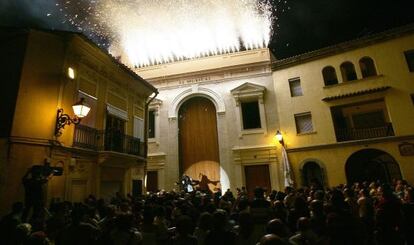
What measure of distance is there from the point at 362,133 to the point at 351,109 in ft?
7.52

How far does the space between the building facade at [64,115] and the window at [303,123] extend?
40.3 ft

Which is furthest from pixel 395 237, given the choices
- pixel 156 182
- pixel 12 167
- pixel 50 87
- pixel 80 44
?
pixel 156 182

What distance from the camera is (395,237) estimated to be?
5.54 metres

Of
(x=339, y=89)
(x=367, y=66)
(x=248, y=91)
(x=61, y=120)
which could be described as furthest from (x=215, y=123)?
(x=61, y=120)

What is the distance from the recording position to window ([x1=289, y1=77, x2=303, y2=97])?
21.1 metres

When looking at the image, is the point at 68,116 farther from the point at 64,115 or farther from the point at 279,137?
the point at 279,137

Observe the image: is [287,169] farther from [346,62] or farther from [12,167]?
[12,167]

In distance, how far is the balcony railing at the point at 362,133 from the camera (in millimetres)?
17891

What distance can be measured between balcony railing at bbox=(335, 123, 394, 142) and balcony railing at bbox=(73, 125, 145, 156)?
45.5 ft

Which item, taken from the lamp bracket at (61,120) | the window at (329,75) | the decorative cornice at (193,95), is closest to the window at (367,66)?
the window at (329,75)

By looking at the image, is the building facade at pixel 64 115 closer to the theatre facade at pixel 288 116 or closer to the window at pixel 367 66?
the theatre facade at pixel 288 116

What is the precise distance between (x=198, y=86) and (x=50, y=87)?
44.7ft

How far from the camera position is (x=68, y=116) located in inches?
423

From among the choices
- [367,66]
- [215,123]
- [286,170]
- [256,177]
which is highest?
[367,66]
